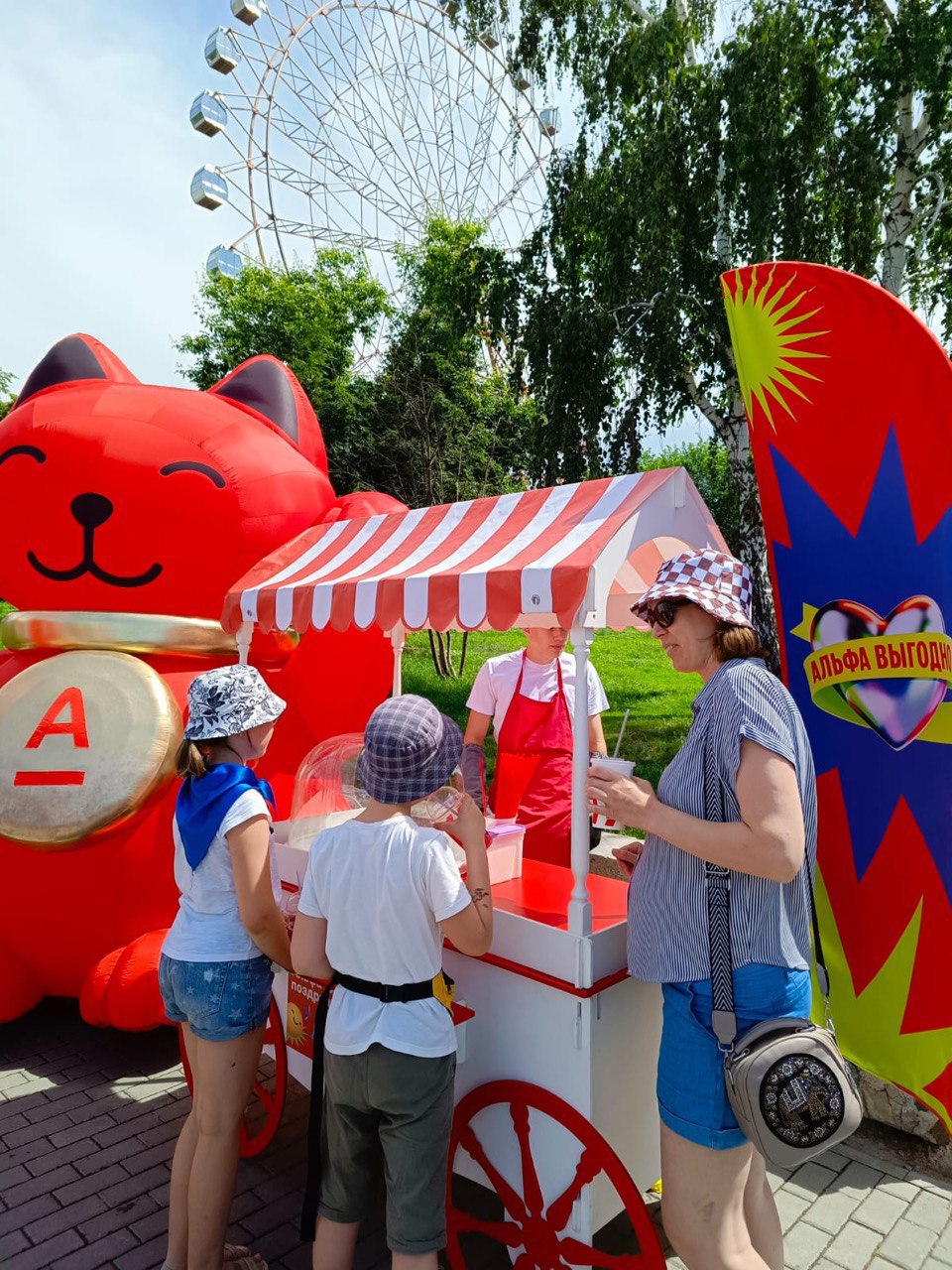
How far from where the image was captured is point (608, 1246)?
2662mm

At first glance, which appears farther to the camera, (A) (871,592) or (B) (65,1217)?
(B) (65,1217)

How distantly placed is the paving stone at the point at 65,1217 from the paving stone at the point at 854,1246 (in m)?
2.39

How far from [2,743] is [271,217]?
927 inches

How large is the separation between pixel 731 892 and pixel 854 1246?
1.74m

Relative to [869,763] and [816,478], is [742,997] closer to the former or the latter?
[869,763]

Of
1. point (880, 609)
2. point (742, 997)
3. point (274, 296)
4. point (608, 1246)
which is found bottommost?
point (608, 1246)

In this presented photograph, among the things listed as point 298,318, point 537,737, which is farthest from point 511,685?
point 298,318

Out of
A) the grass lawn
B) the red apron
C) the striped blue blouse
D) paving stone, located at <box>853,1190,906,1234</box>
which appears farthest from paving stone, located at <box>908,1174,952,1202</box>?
the grass lawn

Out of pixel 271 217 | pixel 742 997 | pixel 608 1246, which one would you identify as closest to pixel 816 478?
pixel 742 997

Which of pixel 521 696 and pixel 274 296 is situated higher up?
pixel 274 296

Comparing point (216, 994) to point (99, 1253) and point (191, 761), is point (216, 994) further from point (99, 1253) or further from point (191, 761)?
point (99, 1253)

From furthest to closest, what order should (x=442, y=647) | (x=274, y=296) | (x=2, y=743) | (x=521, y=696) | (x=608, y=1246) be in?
1. (x=274, y=296)
2. (x=442, y=647)
3. (x=521, y=696)
4. (x=2, y=743)
5. (x=608, y=1246)

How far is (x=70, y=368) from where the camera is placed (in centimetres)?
436

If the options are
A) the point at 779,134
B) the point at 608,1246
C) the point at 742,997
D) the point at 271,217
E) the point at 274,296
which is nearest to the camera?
the point at 742,997
